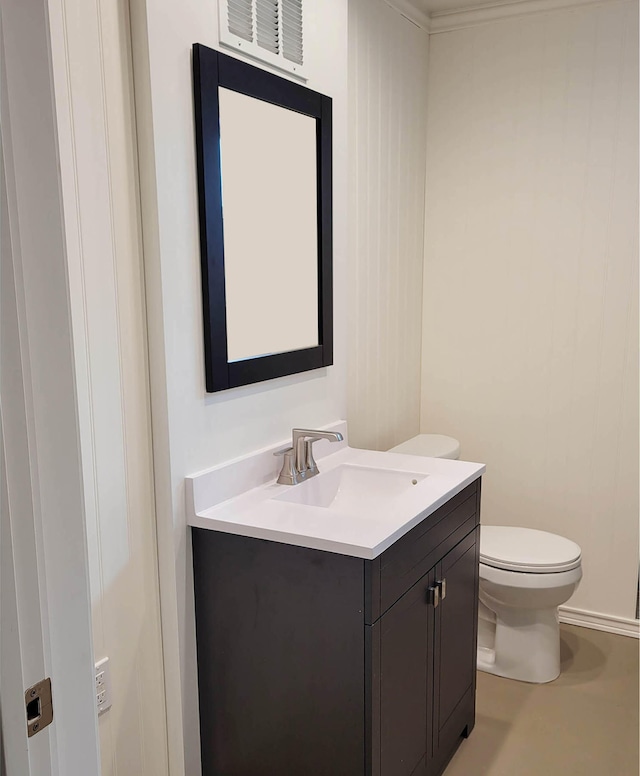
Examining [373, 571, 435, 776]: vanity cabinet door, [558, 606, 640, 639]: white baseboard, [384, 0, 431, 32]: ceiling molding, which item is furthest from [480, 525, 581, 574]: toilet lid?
[384, 0, 431, 32]: ceiling molding

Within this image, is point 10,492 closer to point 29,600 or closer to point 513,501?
point 29,600

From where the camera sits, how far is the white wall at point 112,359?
1539 millimetres

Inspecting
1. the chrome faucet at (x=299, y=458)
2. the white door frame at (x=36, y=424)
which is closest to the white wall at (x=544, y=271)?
the chrome faucet at (x=299, y=458)

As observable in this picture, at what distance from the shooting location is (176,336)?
5.81ft

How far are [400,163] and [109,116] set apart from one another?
1640mm

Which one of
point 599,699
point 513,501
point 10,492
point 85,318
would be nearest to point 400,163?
point 513,501

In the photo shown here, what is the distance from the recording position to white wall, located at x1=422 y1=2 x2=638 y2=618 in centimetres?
290

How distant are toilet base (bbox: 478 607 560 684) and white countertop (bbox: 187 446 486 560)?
83 centimetres

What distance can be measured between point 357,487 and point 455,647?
1.83 feet

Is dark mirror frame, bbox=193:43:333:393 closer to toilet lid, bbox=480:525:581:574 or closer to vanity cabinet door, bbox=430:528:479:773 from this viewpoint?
vanity cabinet door, bbox=430:528:479:773

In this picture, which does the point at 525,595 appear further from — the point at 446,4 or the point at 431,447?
the point at 446,4

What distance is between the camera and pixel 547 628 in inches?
106

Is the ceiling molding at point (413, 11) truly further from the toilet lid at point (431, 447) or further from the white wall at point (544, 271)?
the toilet lid at point (431, 447)

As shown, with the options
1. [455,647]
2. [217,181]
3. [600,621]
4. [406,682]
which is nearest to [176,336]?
[217,181]
